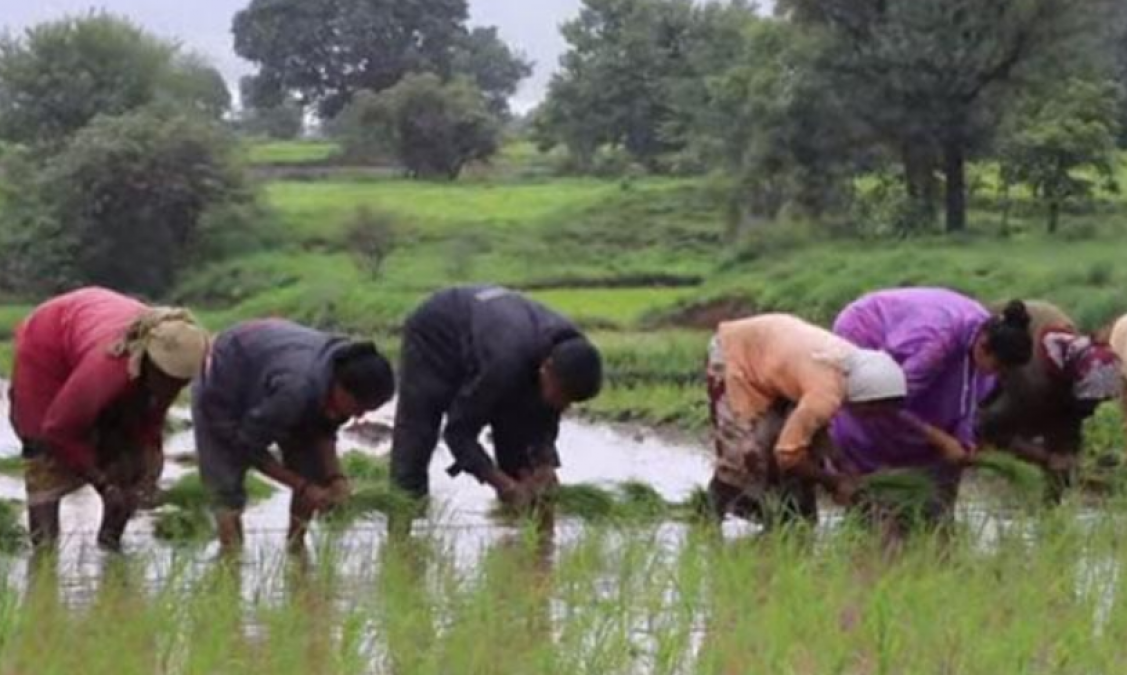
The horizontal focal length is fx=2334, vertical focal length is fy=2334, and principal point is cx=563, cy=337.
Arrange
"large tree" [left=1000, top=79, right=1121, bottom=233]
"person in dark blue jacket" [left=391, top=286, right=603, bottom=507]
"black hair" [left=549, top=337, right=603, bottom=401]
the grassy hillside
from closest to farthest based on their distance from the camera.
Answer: "black hair" [left=549, top=337, right=603, bottom=401]
"person in dark blue jacket" [left=391, top=286, right=603, bottom=507]
the grassy hillside
"large tree" [left=1000, top=79, right=1121, bottom=233]

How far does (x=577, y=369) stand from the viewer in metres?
6.65

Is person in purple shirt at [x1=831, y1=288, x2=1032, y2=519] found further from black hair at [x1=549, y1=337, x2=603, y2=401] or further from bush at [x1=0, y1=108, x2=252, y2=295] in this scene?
bush at [x1=0, y1=108, x2=252, y2=295]

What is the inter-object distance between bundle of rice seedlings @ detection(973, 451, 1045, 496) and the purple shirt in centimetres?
39

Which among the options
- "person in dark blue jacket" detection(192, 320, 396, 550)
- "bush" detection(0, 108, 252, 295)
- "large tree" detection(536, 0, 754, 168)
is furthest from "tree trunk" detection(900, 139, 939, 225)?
"person in dark blue jacket" detection(192, 320, 396, 550)

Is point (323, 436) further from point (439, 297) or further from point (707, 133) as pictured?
point (707, 133)

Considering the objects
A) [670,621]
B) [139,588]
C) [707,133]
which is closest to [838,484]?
[670,621]

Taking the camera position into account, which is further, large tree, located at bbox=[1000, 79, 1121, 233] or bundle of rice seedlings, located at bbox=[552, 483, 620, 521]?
large tree, located at bbox=[1000, 79, 1121, 233]

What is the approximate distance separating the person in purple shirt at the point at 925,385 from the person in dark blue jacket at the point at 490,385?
A: 1010 millimetres

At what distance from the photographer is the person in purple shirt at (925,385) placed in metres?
7.27

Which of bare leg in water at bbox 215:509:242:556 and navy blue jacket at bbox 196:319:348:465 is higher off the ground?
navy blue jacket at bbox 196:319:348:465

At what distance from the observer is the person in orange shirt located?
6.91 meters

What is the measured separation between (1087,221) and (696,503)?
74.7ft

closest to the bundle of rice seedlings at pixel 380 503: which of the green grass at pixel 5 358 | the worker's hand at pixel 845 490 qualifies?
the worker's hand at pixel 845 490

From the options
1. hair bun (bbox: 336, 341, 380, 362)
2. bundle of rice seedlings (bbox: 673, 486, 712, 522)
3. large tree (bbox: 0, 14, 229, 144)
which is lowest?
bundle of rice seedlings (bbox: 673, 486, 712, 522)
